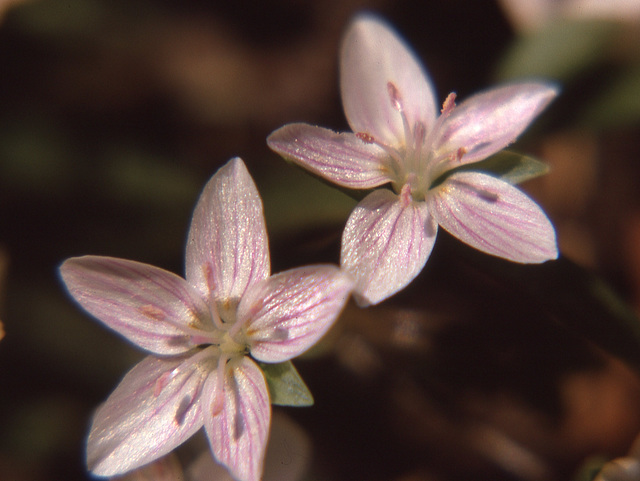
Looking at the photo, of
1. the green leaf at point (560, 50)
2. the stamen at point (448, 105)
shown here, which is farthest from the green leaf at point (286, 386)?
the green leaf at point (560, 50)

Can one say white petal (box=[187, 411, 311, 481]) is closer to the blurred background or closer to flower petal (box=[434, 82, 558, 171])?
the blurred background

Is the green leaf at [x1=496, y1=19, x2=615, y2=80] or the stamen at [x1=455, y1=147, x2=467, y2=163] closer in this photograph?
the stamen at [x1=455, y1=147, x2=467, y2=163]

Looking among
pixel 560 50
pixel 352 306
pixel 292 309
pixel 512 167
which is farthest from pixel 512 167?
pixel 560 50

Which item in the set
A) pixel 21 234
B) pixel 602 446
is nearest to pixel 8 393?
pixel 21 234

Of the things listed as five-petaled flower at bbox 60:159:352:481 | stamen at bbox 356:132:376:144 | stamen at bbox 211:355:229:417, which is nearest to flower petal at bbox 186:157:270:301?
five-petaled flower at bbox 60:159:352:481

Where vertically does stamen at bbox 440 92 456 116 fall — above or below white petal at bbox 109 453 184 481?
above

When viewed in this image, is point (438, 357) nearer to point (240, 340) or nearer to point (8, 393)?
point (240, 340)

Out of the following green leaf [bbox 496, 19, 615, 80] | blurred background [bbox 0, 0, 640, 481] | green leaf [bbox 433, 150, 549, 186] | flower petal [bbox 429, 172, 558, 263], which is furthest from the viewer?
green leaf [bbox 496, 19, 615, 80]
